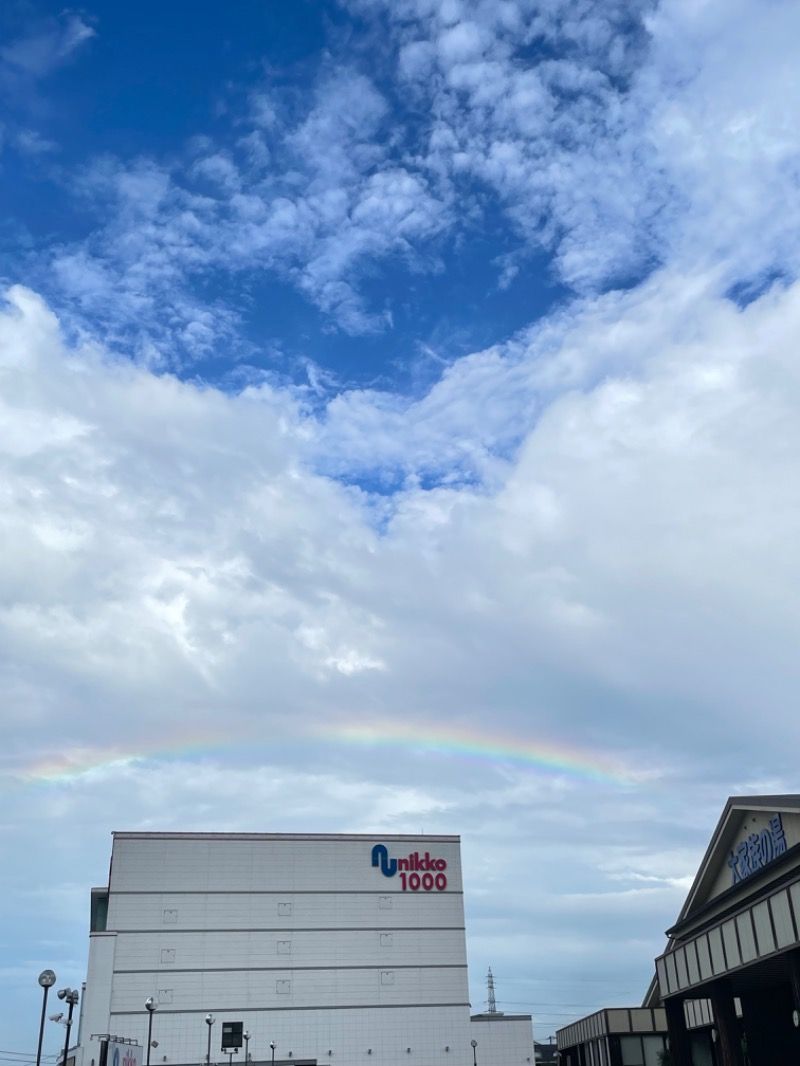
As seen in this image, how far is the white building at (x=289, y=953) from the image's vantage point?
7812cm

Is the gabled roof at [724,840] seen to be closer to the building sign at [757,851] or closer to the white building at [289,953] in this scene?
the building sign at [757,851]

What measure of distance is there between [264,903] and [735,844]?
51.2 metres

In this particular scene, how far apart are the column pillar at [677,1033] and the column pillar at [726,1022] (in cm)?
546

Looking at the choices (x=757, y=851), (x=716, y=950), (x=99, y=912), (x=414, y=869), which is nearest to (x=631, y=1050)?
(x=414, y=869)

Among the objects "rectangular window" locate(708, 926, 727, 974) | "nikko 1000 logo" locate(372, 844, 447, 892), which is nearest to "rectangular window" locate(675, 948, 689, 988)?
"rectangular window" locate(708, 926, 727, 974)

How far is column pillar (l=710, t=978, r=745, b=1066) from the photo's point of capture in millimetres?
37469

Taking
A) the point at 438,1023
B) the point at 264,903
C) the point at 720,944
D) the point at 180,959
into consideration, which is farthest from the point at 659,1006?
the point at 720,944

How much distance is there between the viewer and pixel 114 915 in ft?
262

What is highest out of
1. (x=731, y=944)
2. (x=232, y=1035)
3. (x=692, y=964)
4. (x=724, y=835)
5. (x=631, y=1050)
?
(x=724, y=835)

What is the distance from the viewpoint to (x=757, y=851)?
39562 millimetres

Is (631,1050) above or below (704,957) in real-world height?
below

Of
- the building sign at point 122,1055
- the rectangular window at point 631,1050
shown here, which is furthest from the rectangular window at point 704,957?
the rectangular window at point 631,1050

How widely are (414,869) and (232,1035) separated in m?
19.7

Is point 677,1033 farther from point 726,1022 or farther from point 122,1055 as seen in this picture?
point 122,1055
